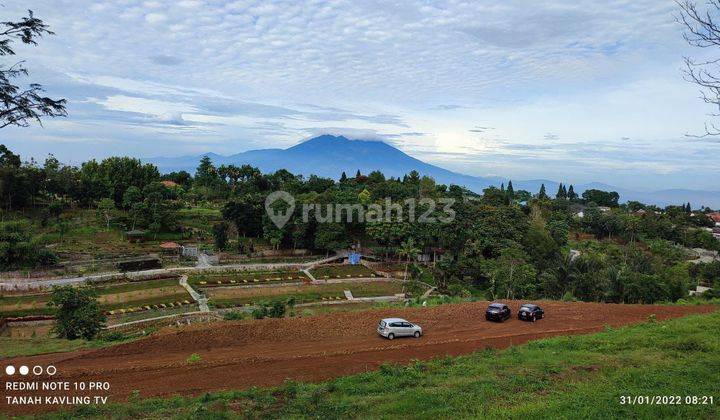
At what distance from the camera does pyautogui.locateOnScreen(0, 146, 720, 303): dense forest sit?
37.8 m

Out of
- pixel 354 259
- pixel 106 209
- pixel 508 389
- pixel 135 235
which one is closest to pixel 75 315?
pixel 508 389

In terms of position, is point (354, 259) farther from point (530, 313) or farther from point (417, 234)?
point (530, 313)

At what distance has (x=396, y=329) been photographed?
17.2 m

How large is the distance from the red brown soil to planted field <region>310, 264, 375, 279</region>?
28.0 m

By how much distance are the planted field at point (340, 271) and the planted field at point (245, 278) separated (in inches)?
81.1

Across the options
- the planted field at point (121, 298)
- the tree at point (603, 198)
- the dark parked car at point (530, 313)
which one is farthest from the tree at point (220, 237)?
the tree at point (603, 198)

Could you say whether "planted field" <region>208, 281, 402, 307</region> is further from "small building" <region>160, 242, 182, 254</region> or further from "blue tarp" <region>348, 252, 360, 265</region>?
"small building" <region>160, 242, 182, 254</region>

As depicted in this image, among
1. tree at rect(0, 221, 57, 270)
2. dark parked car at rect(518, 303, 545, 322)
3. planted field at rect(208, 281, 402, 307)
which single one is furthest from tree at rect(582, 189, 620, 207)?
tree at rect(0, 221, 57, 270)

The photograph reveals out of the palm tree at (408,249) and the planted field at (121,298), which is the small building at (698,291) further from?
the planted field at (121,298)

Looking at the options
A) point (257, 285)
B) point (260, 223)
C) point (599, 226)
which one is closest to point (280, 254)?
point (260, 223)

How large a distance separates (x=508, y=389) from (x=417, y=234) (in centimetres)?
4294

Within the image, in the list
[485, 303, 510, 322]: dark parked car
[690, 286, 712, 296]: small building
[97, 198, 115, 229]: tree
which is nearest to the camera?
[485, 303, 510, 322]: dark parked car

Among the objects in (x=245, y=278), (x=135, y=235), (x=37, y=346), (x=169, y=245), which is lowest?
(x=245, y=278)

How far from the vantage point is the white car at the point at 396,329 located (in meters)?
17.2
